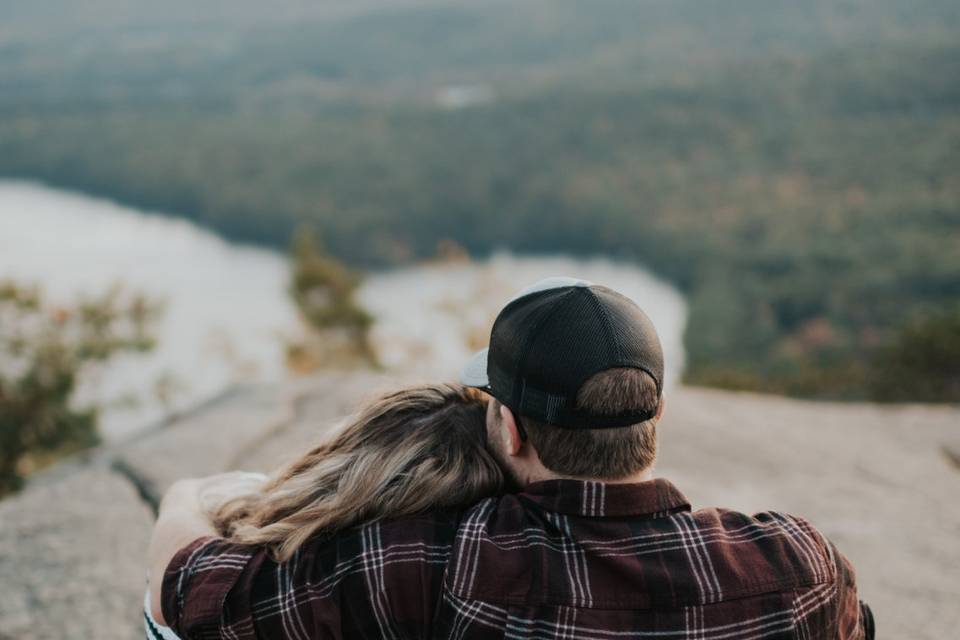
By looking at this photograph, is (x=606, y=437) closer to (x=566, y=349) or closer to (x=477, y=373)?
(x=566, y=349)

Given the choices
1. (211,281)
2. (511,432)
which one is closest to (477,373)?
(511,432)

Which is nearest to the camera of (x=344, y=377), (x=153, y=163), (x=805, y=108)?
(x=344, y=377)

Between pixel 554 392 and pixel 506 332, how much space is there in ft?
0.58

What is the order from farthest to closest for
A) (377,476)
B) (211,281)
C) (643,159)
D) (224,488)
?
1. (643,159)
2. (211,281)
3. (224,488)
4. (377,476)

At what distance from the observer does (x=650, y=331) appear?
5.41 ft

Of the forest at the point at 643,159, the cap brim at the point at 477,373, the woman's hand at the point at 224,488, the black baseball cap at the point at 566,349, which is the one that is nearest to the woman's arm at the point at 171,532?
the woman's hand at the point at 224,488

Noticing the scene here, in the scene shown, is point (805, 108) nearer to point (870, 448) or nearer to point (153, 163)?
point (153, 163)

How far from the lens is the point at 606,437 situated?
5.27 feet

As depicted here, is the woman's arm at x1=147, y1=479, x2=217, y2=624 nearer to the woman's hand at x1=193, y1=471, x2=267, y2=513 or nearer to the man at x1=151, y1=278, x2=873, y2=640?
the woman's hand at x1=193, y1=471, x2=267, y2=513

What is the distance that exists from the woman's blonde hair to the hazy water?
19538mm

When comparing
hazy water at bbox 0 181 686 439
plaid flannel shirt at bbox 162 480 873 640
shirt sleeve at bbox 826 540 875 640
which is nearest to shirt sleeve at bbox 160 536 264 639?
→ plaid flannel shirt at bbox 162 480 873 640

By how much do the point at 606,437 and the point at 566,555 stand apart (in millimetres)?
247

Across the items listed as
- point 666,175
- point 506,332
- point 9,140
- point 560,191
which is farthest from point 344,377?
point 9,140

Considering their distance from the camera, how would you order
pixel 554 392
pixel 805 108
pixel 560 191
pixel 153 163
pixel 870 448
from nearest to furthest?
pixel 554 392 < pixel 870 448 < pixel 560 191 < pixel 153 163 < pixel 805 108
